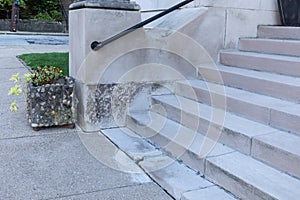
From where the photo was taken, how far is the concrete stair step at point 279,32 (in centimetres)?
352

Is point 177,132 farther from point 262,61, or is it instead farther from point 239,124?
point 262,61

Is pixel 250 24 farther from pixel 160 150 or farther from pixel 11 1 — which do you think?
pixel 11 1

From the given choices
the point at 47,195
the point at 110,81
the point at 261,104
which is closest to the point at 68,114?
the point at 110,81

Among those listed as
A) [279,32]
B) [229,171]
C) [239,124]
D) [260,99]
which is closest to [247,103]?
[260,99]

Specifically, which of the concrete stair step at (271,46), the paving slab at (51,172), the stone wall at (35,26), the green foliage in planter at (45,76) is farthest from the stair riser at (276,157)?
the stone wall at (35,26)

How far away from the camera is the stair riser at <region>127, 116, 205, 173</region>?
8.07 feet

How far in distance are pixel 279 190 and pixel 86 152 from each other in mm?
1566

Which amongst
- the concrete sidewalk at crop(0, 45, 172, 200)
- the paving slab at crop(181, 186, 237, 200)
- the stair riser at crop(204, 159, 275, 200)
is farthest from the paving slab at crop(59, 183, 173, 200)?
the stair riser at crop(204, 159, 275, 200)

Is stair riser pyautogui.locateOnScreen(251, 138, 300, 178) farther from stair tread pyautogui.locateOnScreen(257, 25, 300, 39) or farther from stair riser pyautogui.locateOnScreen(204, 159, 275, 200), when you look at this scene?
stair tread pyautogui.locateOnScreen(257, 25, 300, 39)

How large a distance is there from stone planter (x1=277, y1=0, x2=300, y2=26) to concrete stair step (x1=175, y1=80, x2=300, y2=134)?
1372 mm

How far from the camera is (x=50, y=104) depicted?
3.22 metres

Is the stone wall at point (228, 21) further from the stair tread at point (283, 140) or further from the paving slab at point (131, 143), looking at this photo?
the stair tread at point (283, 140)

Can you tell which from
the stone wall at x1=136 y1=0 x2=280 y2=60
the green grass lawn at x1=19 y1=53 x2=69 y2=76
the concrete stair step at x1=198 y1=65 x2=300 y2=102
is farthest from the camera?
the green grass lawn at x1=19 y1=53 x2=69 y2=76

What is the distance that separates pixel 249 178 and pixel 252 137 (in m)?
0.38
